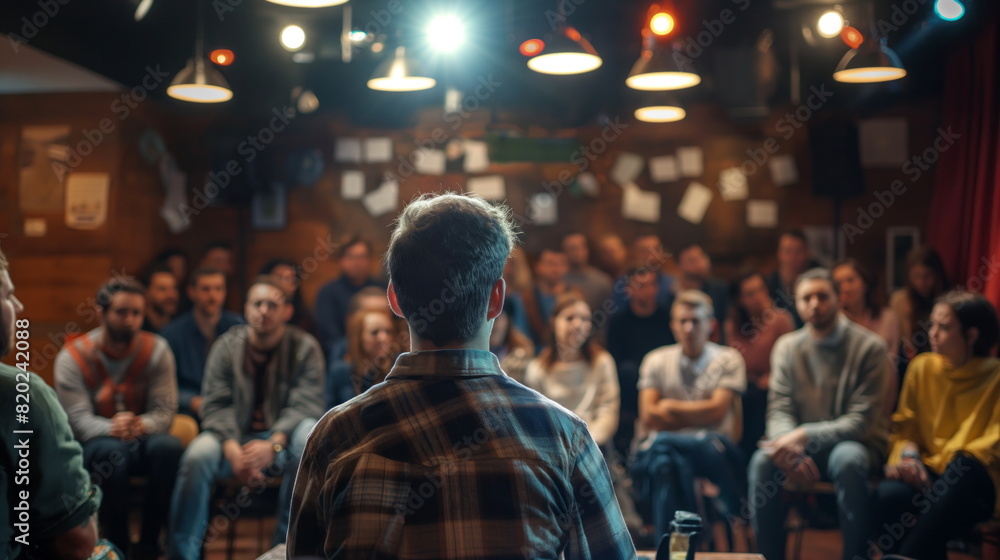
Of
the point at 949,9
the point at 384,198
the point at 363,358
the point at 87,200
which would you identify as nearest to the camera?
the point at 363,358

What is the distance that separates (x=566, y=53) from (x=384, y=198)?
2.71 meters

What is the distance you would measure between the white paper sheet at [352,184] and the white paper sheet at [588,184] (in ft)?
4.93

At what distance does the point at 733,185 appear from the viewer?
18.2 ft

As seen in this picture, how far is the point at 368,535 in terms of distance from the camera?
3.20ft

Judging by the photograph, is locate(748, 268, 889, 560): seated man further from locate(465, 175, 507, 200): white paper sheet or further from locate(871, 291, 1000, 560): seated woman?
locate(465, 175, 507, 200): white paper sheet

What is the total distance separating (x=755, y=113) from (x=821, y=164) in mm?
527

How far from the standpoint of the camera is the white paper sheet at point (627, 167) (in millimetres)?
5668

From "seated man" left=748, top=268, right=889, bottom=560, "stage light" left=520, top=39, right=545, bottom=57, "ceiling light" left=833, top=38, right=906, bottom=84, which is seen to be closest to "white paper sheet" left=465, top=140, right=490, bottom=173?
"stage light" left=520, top=39, right=545, bottom=57

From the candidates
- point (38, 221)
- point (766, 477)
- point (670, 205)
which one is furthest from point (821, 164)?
→ point (38, 221)

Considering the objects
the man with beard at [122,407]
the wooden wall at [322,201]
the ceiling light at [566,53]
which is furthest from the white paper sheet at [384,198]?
the ceiling light at [566,53]

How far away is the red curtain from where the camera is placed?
4172 mm

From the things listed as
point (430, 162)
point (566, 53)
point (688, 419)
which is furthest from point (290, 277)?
point (688, 419)

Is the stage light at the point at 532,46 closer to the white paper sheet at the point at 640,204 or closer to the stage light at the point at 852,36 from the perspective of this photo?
the stage light at the point at 852,36

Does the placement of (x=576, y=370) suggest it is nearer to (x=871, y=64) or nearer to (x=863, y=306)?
(x=863, y=306)
